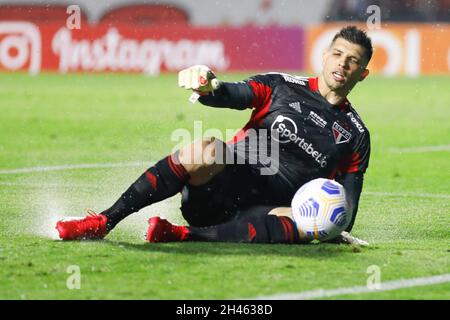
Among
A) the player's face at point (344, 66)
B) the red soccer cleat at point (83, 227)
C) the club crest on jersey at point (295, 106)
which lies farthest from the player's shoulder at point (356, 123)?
the red soccer cleat at point (83, 227)

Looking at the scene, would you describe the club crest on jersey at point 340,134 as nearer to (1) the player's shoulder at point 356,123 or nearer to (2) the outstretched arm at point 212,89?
(1) the player's shoulder at point 356,123

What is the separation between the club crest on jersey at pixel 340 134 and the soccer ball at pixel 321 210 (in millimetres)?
393

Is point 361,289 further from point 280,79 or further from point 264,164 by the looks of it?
point 280,79

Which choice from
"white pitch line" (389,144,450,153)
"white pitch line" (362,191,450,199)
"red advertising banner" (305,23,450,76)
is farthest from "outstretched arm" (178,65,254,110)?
"red advertising banner" (305,23,450,76)

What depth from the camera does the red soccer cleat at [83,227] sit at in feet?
23.7

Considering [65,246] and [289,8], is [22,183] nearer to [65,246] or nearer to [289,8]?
[65,246]

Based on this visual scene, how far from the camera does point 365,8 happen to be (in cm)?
3150

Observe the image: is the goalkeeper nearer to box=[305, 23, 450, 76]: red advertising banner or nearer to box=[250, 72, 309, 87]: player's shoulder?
box=[250, 72, 309, 87]: player's shoulder

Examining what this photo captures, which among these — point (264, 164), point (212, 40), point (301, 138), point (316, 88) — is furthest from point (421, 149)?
point (212, 40)

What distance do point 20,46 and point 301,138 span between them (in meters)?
22.6

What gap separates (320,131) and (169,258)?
154 centimetres

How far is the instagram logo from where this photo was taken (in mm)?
28594

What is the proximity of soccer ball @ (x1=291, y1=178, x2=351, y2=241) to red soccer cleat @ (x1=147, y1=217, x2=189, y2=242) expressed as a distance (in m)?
0.75

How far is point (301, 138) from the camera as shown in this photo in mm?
7535
